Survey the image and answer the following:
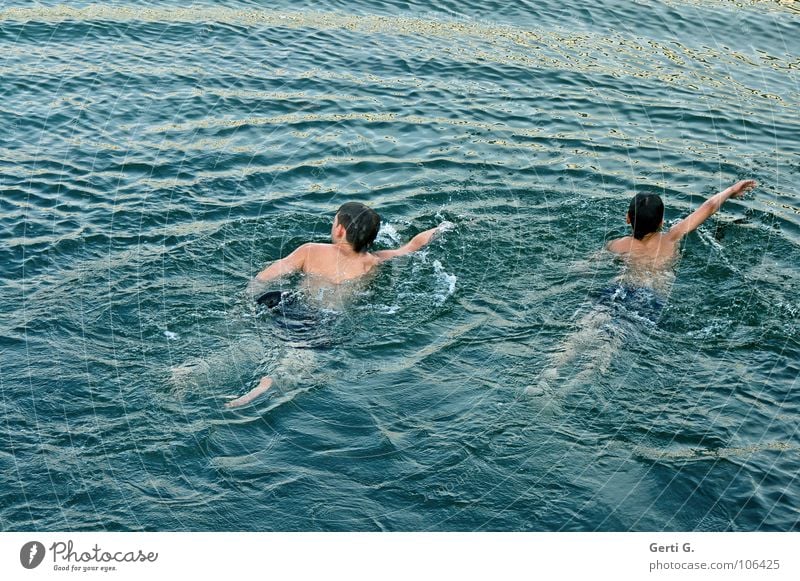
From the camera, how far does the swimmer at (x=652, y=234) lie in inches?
497

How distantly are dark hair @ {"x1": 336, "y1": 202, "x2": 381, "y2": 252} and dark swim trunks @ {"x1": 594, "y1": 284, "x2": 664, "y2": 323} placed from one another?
2.86m

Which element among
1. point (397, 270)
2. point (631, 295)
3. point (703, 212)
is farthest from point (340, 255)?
point (703, 212)

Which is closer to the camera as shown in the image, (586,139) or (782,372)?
(782,372)

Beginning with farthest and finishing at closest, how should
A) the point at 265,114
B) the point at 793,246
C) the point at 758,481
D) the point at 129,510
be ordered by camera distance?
1. the point at 265,114
2. the point at 793,246
3. the point at 758,481
4. the point at 129,510

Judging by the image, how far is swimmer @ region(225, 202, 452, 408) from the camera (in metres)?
12.0

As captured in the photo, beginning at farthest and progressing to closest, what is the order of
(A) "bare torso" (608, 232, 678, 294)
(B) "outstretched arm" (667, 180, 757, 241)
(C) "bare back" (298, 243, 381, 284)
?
(B) "outstretched arm" (667, 180, 757, 241) < (A) "bare torso" (608, 232, 678, 294) < (C) "bare back" (298, 243, 381, 284)

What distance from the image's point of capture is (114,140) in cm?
1622

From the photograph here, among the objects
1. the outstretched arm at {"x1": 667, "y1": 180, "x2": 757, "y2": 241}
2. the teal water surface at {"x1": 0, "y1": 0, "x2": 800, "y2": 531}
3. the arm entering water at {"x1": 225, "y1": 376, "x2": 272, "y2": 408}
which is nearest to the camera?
the teal water surface at {"x1": 0, "y1": 0, "x2": 800, "y2": 531}

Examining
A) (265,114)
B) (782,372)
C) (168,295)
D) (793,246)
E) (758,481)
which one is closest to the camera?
(758,481)

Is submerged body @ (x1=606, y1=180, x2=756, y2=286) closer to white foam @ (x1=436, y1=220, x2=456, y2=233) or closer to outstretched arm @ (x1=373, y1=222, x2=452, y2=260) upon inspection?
white foam @ (x1=436, y1=220, x2=456, y2=233)

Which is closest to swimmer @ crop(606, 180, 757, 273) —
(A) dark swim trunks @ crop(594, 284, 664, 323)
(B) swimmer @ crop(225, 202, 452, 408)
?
(A) dark swim trunks @ crop(594, 284, 664, 323)
